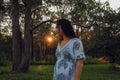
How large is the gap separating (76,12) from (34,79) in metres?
9.75

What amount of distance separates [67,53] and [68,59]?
10 centimetres

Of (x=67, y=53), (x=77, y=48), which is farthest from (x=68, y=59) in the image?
(x=77, y=48)

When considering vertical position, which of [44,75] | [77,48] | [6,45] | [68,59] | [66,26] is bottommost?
[44,75]

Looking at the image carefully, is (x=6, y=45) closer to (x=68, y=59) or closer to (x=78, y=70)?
(x=68, y=59)

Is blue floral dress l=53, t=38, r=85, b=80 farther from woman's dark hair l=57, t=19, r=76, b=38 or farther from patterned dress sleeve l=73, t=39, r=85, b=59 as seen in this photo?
woman's dark hair l=57, t=19, r=76, b=38

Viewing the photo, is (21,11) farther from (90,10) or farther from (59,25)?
(59,25)

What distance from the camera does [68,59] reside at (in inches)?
273

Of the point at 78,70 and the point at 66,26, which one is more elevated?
the point at 66,26

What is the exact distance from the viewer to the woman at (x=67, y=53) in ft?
22.4

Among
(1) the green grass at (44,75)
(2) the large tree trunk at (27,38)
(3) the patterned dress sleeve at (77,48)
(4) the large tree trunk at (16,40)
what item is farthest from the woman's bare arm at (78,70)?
(4) the large tree trunk at (16,40)

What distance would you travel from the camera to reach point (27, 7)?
31.5 meters

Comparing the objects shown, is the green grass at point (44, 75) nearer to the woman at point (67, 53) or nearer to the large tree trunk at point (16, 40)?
the large tree trunk at point (16, 40)

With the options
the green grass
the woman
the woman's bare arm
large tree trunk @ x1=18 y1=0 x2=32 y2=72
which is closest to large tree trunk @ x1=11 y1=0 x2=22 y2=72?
large tree trunk @ x1=18 y1=0 x2=32 y2=72

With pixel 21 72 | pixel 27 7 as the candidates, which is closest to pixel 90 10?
pixel 27 7
